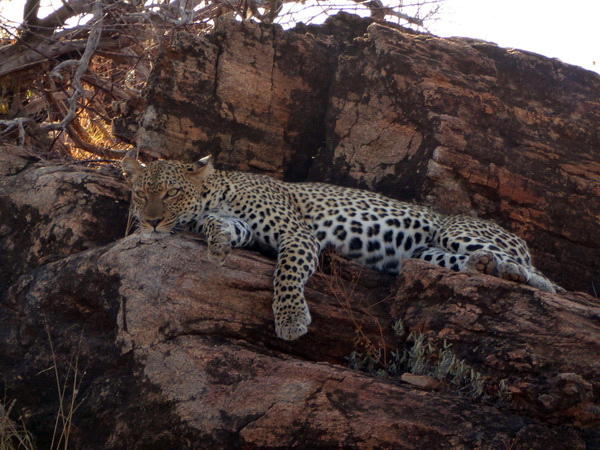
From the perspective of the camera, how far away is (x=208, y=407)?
5.04m

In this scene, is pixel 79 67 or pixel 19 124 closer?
A: pixel 19 124

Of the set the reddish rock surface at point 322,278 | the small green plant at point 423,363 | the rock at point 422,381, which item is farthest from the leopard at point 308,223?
the rock at point 422,381

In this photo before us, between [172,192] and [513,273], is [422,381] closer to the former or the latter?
[513,273]

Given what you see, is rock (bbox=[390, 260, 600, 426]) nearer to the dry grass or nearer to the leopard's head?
the leopard's head

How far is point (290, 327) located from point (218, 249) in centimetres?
92

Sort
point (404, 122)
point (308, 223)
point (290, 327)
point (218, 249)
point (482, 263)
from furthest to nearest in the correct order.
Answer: point (404, 122) → point (308, 223) → point (482, 263) → point (218, 249) → point (290, 327)

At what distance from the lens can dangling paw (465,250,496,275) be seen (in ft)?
21.4

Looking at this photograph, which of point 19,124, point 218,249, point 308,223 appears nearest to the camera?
point 218,249

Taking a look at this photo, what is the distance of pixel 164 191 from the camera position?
23.1 ft

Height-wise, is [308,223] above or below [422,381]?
above

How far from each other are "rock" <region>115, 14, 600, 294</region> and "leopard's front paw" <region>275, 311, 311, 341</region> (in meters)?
3.04

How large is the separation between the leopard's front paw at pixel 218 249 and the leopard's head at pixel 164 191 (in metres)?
0.73

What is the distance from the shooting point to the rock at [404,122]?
834 cm

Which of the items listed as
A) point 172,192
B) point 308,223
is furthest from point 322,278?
point 172,192
